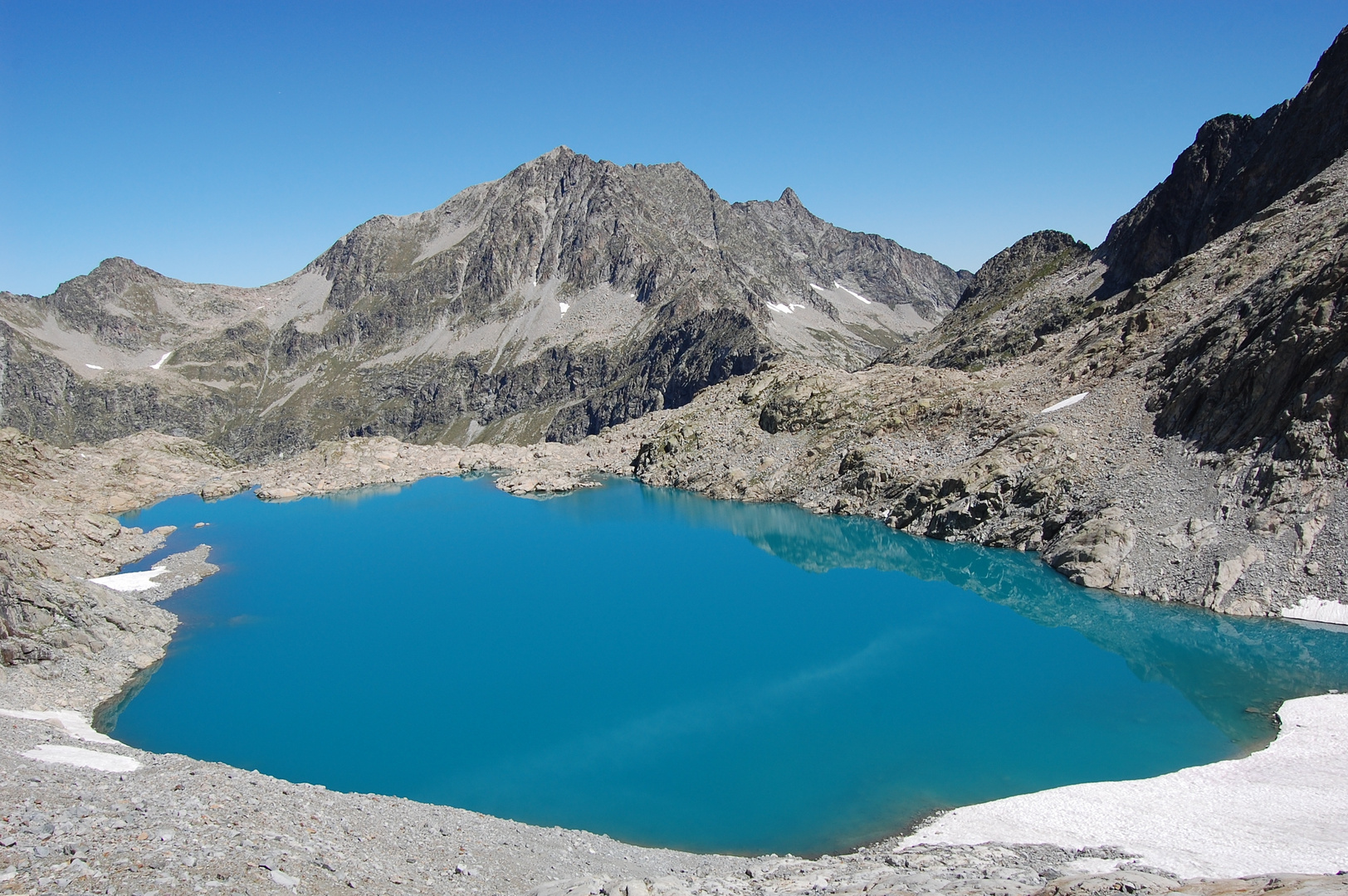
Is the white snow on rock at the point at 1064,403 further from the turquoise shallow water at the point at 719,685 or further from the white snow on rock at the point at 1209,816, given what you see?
the white snow on rock at the point at 1209,816

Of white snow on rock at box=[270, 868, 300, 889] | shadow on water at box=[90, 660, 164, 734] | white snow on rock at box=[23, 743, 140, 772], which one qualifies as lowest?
shadow on water at box=[90, 660, 164, 734]

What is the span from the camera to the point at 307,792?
84.3ft

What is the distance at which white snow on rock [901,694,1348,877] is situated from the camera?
21297mm

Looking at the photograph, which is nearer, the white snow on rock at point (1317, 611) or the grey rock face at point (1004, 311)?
the white snow on rock at point (1317, 611)

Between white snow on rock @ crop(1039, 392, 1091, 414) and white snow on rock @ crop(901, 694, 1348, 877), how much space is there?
40.6 meters

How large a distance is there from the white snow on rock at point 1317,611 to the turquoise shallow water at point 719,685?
0.96 meters

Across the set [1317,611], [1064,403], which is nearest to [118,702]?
[1317,611]

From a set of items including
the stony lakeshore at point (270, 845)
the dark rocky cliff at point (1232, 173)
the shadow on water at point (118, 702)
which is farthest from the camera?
the dark rocky cliff at point (1232, 173)

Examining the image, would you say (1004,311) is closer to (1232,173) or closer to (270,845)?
(1232,173)

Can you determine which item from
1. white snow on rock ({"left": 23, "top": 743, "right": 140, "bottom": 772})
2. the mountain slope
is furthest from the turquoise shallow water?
white snow on rock ({"left": 23, "top": 743, "right": 140, "bottom": 772})

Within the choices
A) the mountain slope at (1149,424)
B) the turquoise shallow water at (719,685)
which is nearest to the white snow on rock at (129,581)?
the turquoise shallow water at (719,685)

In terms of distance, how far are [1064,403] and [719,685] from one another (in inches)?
1772

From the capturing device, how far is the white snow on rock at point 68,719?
3228 cm

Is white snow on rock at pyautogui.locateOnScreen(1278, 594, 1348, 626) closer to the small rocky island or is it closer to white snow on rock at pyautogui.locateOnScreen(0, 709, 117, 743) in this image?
the small rocky island
